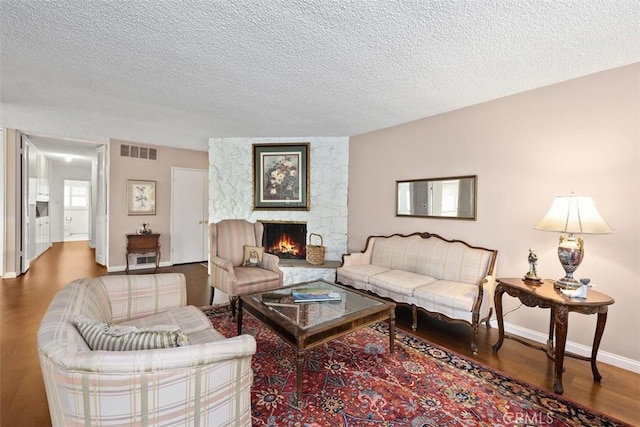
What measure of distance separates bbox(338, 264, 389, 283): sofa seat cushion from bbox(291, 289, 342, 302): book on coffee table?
906mm

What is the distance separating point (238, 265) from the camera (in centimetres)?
376

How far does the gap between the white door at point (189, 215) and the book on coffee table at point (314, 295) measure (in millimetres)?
4317

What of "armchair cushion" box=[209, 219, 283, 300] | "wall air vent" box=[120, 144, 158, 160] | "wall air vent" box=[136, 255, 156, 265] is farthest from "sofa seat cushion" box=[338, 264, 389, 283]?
"wall air vent" box=[120, 144, 158, 160]

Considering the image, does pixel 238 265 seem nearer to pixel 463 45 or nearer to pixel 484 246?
pixel 484 246

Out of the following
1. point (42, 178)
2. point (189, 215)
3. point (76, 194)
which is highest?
point (42, 178)

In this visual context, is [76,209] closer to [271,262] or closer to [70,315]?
[271,262]

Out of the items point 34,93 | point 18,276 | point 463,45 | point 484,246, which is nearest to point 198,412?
point 463,45

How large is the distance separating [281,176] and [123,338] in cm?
391

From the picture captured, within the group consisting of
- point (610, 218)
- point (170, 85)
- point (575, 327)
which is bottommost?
point (575, 327)

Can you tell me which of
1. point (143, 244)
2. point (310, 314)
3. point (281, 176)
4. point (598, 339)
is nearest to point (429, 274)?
point (598, 339)

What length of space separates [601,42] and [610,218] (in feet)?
4.56

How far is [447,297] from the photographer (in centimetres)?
270

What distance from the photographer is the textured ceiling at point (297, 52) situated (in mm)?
1719

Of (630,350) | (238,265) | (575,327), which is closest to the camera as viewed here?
(630,350)
